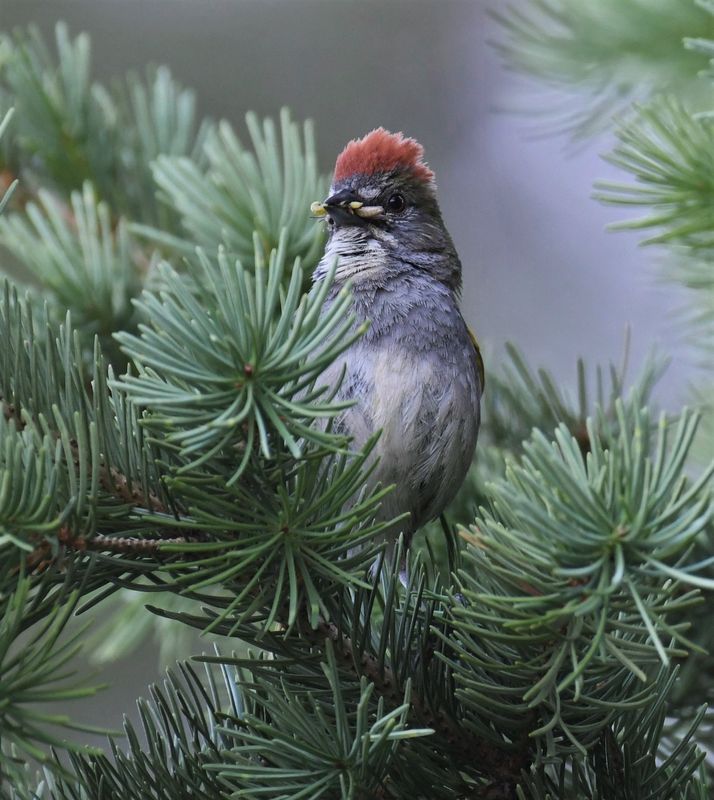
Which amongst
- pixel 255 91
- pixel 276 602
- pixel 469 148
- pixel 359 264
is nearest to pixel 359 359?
pixel 359 264

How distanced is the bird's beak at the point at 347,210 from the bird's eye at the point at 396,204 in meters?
0.06

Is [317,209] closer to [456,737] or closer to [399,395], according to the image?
[399,395]

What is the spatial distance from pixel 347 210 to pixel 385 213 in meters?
0.14

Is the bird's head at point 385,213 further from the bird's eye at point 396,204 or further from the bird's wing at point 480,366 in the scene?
the bird's wing at point 480,366

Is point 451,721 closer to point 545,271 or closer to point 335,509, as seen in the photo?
point 335,509

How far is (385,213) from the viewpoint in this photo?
2.03 meters

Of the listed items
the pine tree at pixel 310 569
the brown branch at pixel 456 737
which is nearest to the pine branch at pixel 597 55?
the pine tree at pixel 310 569

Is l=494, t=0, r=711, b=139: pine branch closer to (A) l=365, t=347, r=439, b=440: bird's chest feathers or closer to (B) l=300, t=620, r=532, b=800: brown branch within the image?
(A) l=365, t=347, r=439, b=440: bird's chest feathers

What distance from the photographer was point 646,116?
1.32 metres

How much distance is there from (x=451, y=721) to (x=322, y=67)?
5783mm

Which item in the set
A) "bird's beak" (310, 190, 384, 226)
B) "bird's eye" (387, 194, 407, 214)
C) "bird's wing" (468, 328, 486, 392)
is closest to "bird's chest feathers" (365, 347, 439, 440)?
"bird's wing" (468, 328, 486, 392)

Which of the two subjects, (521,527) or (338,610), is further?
(338,610)

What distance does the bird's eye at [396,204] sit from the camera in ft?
6.75

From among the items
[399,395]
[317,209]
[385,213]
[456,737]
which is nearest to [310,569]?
[456,737]
